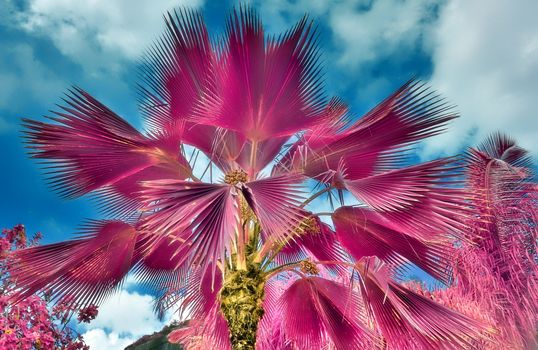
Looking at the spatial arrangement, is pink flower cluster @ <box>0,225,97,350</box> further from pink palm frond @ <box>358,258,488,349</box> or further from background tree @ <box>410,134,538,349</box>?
background tree @ <box>410,134,538,349</box>

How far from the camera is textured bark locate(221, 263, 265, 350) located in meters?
5.69

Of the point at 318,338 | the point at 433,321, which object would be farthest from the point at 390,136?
the point at 318,338

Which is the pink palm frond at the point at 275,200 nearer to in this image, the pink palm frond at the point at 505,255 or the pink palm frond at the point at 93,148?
the pink palm frond at the point at 93,148

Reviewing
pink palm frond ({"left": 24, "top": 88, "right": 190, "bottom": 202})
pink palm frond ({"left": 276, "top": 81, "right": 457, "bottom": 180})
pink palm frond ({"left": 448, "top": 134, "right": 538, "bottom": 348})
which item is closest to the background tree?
pink palm frond ({"left": 448, "top": 134, "right": 538, "bottom": 348})

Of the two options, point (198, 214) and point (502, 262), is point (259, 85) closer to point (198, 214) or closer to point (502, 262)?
point (198, 214)

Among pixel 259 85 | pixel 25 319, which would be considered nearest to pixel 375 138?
pixel 259 85

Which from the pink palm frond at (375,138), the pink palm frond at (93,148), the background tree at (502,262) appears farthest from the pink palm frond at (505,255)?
the pink palm frond at (93,148)

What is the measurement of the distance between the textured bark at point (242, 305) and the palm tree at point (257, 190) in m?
0.02

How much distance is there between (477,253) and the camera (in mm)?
13273

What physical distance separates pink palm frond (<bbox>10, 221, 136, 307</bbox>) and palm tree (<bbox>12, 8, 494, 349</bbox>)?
2 cm

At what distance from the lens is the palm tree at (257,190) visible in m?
5.83

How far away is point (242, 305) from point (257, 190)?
1.64m

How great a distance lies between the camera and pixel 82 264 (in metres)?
6.81

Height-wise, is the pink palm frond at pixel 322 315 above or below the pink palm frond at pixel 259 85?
below
